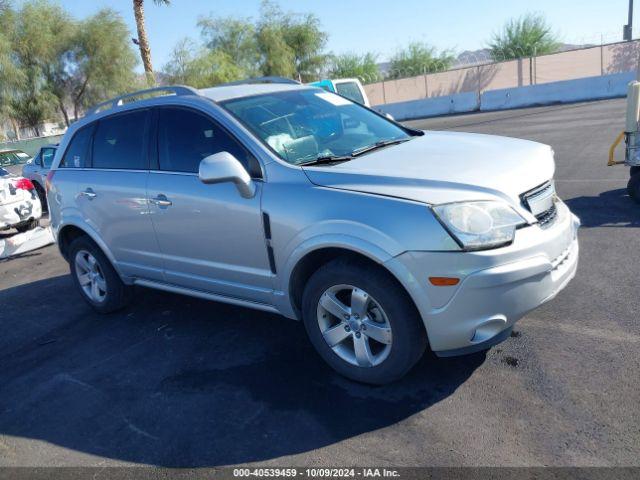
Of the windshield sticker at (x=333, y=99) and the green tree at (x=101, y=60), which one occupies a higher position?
the green tree at (x=101, y=60)

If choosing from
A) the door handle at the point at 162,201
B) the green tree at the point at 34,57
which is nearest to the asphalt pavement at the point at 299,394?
the door handle at the point at 162,201

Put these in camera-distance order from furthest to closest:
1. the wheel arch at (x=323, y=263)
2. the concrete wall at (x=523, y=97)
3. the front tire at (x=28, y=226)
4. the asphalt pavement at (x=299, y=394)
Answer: the concrete wall at (x=523, y=97) < the front tire at (x=28, y=226) < the wheel arch at (x=323, y=263) < the asphalt pavement at (x=299, y=394)

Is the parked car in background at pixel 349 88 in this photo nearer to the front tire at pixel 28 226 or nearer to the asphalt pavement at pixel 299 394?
the front tire at pixel 28 226

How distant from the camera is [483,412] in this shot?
10.3 ft

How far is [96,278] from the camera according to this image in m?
5.40

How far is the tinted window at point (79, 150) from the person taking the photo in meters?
5.25

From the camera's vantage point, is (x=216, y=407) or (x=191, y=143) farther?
(x=191, y=143)

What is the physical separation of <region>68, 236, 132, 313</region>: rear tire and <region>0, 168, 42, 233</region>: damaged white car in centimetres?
427

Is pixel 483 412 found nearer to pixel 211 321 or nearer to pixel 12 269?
pixel 211 321

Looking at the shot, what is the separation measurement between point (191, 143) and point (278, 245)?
1.20 meters

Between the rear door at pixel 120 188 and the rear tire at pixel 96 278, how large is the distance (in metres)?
0.26

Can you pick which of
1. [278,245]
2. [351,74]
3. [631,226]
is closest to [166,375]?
[278,245]

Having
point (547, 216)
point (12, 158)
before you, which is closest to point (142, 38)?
point (12, 158)

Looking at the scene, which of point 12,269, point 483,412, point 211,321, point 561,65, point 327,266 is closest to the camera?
point 483,412
